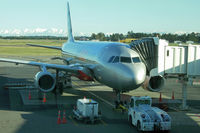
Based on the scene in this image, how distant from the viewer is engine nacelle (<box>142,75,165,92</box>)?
21844 millimetres

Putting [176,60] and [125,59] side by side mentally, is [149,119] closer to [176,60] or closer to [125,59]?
[125,59]

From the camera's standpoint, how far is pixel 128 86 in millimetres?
17797

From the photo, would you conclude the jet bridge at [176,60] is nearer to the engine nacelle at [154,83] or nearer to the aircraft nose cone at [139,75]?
the engine nacelle at [154,83]

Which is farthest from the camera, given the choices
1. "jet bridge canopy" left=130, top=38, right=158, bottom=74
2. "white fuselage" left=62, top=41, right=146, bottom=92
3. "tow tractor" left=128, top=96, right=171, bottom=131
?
"jet bridge canopy" left=130, top=38, right=158, bottom=74

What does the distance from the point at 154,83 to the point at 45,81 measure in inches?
352

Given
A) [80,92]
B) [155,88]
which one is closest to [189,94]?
[155,88]

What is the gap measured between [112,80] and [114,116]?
7.79 feet

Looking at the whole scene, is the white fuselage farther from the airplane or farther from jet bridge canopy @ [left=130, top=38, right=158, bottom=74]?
jet bridge canopy @ [left=130, top=38, right=158, bottom=74]

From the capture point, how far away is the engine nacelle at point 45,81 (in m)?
22.7

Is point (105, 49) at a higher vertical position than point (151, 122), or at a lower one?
higher

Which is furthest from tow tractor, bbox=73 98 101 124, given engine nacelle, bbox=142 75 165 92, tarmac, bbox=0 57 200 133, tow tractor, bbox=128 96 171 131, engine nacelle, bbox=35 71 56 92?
engine nacelle, bbox=35 71 56 92

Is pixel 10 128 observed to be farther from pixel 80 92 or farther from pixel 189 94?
pixel 189 94

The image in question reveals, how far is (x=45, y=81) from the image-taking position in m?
23.2

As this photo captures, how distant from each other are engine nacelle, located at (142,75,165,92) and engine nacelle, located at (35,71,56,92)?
294 inches
